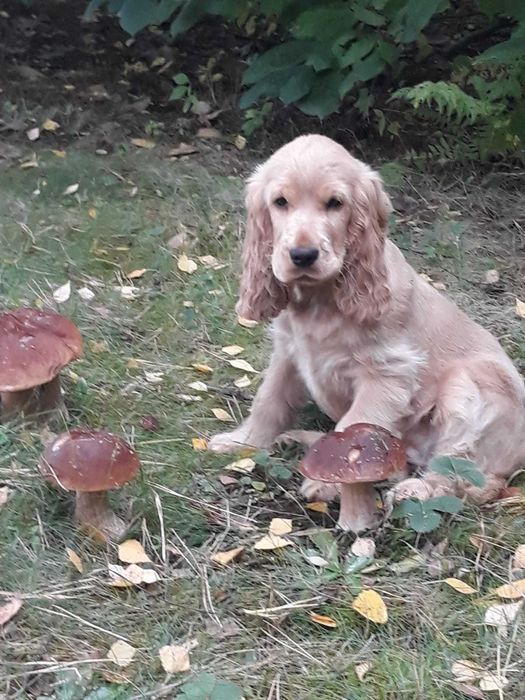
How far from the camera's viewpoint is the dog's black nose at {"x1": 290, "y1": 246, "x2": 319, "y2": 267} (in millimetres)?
3266

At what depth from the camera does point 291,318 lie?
377 cm

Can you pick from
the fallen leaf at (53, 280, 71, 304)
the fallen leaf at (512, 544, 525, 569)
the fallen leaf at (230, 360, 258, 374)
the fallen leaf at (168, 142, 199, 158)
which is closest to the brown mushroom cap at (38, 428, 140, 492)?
the fallen leaf at (512, 544, 525, 569)

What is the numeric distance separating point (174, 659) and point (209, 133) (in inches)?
216

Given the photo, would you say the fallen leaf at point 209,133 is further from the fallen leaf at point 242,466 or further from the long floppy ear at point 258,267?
the fallen leaf at point 242,466

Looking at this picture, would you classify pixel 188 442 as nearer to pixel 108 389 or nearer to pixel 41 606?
pixel 108 389

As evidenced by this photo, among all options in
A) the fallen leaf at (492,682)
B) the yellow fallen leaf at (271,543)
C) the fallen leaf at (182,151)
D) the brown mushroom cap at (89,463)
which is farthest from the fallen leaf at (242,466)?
the fallen leaf at (182,151)

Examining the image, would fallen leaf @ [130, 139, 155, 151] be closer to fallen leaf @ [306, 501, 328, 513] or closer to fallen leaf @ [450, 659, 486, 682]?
fallen leaf @ [306, 501, 328, 513]

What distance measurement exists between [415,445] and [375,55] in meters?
3.36

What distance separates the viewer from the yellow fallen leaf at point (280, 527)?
11.1ft

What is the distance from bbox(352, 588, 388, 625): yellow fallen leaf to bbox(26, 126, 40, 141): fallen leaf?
5.49 meters

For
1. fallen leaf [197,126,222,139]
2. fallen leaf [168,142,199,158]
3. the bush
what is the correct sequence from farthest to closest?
fallen leaf [197,126,222,139] → fallen leaf [168,142,199,158] → the bush

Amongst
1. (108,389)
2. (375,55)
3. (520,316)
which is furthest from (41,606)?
(375,55)

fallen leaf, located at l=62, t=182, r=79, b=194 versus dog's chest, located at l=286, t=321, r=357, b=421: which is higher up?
dog's chest, located at l=286, t=321, r=357, b=421

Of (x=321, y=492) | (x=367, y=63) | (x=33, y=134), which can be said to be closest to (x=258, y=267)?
(x=321, y=492)
